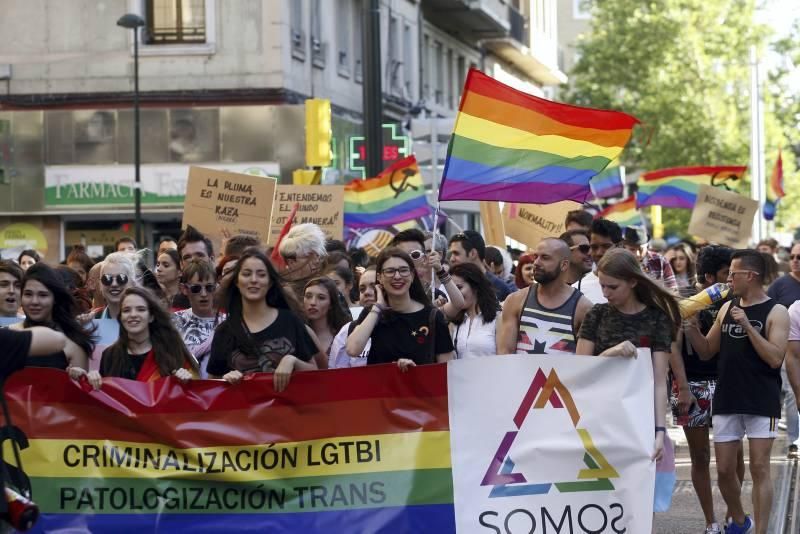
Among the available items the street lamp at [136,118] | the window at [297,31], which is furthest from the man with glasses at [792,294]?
the window at [297,31]

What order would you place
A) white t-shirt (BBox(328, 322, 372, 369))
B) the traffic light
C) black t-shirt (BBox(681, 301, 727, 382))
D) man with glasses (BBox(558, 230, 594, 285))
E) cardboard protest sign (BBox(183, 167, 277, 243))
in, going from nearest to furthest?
Result: white t-shirt (BBox(328, 322, 372, 369)) < man with glasses (BBox(558, 230, 594, 285)) < black t-shirt (BBox(681, 301, 727, 382)) < cardboard protest sign (BBox(183, 167, 277, 243)) < the traffic light

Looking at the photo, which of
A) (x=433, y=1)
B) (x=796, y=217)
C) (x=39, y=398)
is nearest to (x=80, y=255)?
(x=39, y=398)

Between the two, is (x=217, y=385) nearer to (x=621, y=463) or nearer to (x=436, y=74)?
(x=621, y=463)

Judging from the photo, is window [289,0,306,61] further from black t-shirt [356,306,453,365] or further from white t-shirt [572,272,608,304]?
black t-shirt [356,306,453,365]

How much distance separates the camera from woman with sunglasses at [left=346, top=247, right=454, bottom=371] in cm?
838

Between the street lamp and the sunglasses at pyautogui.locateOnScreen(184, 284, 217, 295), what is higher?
the street lamp

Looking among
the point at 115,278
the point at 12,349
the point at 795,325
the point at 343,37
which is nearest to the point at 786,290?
the point at 795,325

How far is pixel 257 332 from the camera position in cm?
829

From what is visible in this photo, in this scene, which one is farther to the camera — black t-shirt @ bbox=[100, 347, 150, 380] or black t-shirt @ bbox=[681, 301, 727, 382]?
black t-shirt @ bbox=[681, 301, 727, 382]

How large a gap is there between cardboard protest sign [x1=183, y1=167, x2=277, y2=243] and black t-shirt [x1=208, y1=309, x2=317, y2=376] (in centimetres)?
590

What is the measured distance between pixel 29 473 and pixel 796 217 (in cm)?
6384

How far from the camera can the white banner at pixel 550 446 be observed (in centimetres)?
791

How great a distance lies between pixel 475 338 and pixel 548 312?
2.60 ft

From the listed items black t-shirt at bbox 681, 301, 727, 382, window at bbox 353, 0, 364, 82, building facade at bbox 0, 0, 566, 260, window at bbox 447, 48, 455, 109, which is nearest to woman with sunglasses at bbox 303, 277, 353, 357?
black t-shirt at bbox 681, 301, 727, 382
